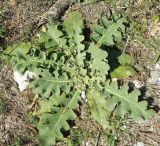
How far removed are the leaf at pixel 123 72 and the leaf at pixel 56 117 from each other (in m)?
0.42

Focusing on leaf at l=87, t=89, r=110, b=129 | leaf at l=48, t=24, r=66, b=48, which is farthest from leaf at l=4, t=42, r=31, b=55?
leaf at l=87, t=89, r=110, b=129

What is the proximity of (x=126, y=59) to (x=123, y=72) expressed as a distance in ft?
0.48

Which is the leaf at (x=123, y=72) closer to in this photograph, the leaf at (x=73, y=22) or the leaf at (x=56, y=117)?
the leaf at (x=56, y=117)

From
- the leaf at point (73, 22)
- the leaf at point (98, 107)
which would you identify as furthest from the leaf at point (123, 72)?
the leaf at point (73, 22)

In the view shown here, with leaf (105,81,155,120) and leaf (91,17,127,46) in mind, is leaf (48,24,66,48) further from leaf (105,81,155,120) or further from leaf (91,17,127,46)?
leaf (105,81,155,120)

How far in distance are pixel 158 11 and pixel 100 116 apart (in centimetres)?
129

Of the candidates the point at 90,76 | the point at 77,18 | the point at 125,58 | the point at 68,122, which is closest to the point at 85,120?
the point at 68,122

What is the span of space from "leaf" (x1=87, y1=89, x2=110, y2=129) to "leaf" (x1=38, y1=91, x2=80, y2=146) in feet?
0.45

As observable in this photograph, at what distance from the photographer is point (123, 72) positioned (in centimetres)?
445

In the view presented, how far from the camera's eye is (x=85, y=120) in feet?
14.5

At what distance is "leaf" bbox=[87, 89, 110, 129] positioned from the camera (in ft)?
14.1

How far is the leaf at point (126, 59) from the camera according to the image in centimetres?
450

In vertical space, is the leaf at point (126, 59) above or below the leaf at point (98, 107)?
above

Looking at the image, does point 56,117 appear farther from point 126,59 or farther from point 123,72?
point 126,59
